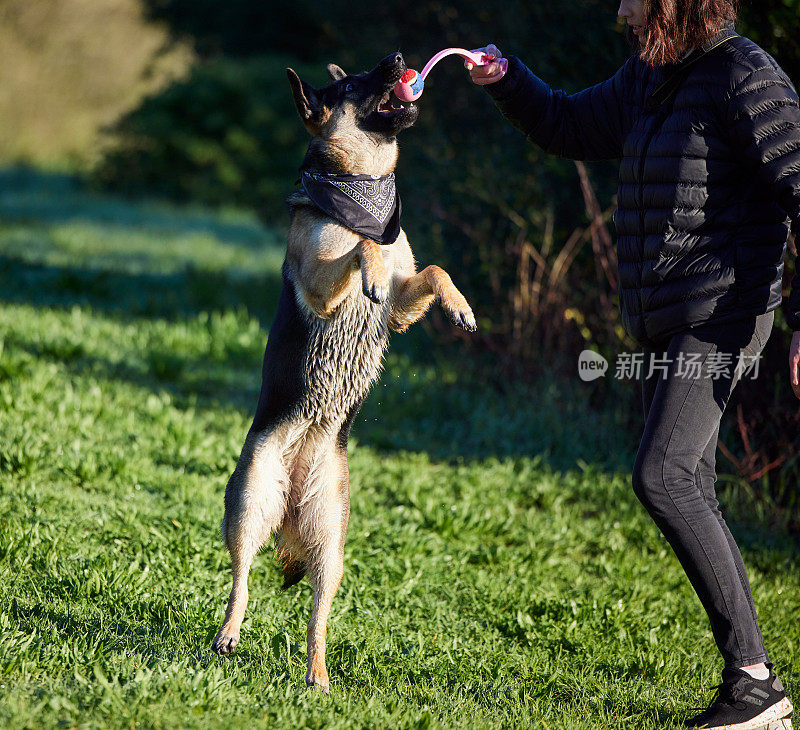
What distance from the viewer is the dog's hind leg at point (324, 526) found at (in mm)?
3250

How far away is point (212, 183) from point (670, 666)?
1780cm

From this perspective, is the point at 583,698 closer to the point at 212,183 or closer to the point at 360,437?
the point at 360,437

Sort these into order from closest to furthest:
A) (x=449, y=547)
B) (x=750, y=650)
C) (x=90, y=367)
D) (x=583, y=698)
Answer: (x=750, y=650) < (x=583, y=698) < (x=449, y=547) < (x=90, y=367)

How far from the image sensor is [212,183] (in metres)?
19.7

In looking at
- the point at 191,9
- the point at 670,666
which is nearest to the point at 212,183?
the point at 191,9

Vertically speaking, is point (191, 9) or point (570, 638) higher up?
point (191, 9)

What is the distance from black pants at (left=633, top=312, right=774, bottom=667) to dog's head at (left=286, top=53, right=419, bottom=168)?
1.38 metres

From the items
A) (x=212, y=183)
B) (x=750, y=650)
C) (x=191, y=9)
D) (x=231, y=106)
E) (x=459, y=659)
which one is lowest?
(x=459, y=659)

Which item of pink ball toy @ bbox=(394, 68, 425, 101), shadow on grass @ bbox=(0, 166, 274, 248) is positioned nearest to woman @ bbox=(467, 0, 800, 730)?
pink ball toy @ bbox=(394, 68, 425, 101)

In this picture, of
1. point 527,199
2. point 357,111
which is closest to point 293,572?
point 357,111

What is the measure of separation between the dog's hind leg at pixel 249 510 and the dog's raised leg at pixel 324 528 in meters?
0.12

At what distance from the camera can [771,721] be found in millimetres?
2984

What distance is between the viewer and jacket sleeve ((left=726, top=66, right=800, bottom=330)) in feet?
8.96
